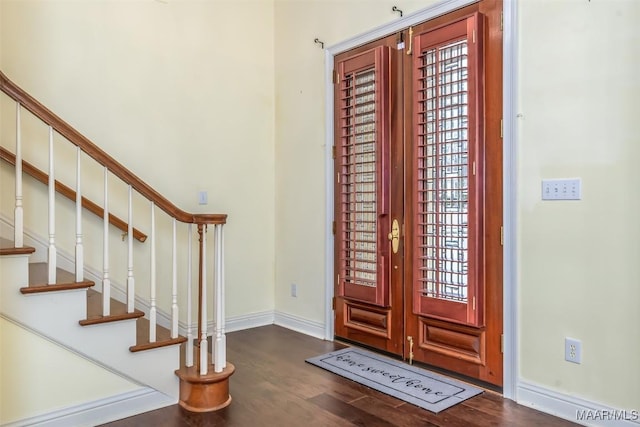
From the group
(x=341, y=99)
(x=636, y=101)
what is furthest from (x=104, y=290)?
(x=636, y=101)

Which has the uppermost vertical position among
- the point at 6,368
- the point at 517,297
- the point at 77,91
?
the point at 77,91

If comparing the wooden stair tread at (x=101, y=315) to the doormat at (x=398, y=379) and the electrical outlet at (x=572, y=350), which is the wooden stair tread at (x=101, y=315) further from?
the electrical outlet at (x=572, y=350)

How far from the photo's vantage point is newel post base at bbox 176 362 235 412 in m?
2.44

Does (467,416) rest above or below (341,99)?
below

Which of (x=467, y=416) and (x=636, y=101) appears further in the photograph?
(x=467, y=416)

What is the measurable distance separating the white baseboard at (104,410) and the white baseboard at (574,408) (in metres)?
1.97

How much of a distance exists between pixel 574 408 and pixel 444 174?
145 centimetres

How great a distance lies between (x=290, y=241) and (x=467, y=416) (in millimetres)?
2230

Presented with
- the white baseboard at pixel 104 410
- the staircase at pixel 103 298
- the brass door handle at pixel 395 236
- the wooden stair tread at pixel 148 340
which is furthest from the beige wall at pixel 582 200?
the white baseboard at pixel 104 410

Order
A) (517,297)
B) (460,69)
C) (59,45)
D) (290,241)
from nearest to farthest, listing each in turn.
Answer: (517,297) < (460,69) < (59,45) < (290,241)

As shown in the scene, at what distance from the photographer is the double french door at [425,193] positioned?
2.68m

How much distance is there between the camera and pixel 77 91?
321cm

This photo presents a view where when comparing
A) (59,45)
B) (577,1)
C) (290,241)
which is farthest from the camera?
(290,241)

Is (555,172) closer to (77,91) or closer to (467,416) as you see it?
(467,416)
